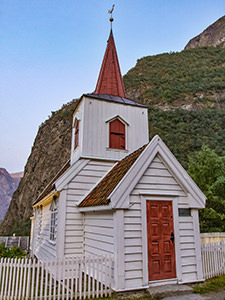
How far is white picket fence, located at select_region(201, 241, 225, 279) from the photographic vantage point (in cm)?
786

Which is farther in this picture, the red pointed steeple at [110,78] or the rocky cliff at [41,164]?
the rocky cliff at [41,164]

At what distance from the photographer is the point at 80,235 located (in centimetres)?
871

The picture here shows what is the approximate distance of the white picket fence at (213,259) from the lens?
25.8 ft

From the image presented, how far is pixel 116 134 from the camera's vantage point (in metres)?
11.3

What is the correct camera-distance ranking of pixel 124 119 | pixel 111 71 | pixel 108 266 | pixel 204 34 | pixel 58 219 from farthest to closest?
1. pixel 204 34
2. pixel 111 71
3. pixel 124 119
4. pixel 58 219
5. pixel 108 266

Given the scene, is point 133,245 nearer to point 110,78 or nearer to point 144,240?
point 144,240

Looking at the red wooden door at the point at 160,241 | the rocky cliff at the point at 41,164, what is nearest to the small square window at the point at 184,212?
the red wooden door at the point at 160,241

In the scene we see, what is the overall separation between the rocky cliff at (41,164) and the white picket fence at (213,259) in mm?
33337

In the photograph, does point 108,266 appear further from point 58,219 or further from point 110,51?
point 110,51

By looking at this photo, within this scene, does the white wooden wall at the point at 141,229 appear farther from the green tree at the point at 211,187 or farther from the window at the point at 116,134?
the green tree at the point at 211,187

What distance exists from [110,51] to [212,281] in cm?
1318

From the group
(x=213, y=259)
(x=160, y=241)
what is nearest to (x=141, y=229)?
(x=160, y=241)

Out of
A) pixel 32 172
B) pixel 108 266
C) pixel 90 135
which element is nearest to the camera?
pixel 108 266

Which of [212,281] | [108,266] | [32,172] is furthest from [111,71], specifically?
[32,172]
